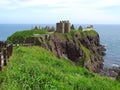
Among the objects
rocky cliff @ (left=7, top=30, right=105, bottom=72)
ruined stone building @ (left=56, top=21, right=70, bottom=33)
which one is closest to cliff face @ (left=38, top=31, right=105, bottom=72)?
rocky cliff @ (left=7, top=30, right=105, bottom=72)

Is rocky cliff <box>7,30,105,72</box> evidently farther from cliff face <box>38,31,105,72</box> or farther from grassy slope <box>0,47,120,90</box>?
grassy slope <box>0,47,120,90</box>

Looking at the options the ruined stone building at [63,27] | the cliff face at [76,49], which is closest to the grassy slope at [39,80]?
the cliff face at [76,49]

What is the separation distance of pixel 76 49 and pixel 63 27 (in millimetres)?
10180

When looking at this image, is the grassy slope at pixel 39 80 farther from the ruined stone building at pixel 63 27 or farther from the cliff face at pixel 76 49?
the ruined stone building at pixel 63 27

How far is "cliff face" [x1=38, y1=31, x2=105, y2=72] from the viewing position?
340 feet

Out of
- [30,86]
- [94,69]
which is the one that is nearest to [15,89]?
[30,86]

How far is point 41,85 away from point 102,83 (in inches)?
248

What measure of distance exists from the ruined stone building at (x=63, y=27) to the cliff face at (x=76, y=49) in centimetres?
202

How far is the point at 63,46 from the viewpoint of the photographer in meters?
111

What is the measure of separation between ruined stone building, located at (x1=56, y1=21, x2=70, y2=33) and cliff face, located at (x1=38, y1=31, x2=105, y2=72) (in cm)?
202

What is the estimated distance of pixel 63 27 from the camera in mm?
117938

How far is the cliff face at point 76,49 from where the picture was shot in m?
104

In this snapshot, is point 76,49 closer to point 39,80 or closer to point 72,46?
point 72,46

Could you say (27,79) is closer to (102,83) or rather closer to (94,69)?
(102,83)
